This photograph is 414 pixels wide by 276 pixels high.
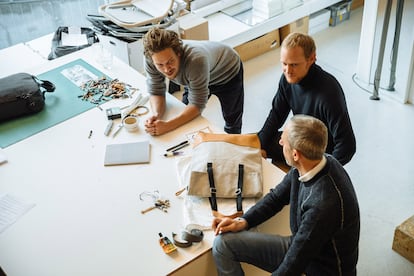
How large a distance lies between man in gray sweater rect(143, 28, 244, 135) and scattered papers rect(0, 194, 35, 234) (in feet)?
2.27

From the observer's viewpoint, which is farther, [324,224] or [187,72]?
[187,72]

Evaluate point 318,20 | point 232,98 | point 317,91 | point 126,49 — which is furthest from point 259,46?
point 317,91

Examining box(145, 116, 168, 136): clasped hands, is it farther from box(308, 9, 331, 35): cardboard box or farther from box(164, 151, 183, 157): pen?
box(308, 9, 331, 35): cardboard box

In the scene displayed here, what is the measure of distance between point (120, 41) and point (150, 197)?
154 centimetres

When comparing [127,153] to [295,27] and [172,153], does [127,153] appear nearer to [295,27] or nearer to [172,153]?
[172,153]

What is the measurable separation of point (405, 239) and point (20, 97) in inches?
82.9

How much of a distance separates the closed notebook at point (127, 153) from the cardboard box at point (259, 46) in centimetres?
199

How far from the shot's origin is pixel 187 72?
2.55 metres

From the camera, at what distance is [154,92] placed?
2.74 m

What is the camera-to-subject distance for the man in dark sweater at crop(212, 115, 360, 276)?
1768 mm

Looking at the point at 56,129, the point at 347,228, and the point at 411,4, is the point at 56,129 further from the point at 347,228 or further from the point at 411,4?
the point at 411,4

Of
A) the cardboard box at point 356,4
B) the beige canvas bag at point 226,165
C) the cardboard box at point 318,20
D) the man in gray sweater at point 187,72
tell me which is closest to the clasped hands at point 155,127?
the man in gray sweater at point 187,72

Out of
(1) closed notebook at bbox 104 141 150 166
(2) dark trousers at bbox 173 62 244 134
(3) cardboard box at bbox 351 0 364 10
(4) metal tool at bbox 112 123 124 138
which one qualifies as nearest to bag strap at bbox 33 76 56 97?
(4) metal tool at bbox 112 123 124 138

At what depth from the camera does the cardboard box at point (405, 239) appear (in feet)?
8.45
